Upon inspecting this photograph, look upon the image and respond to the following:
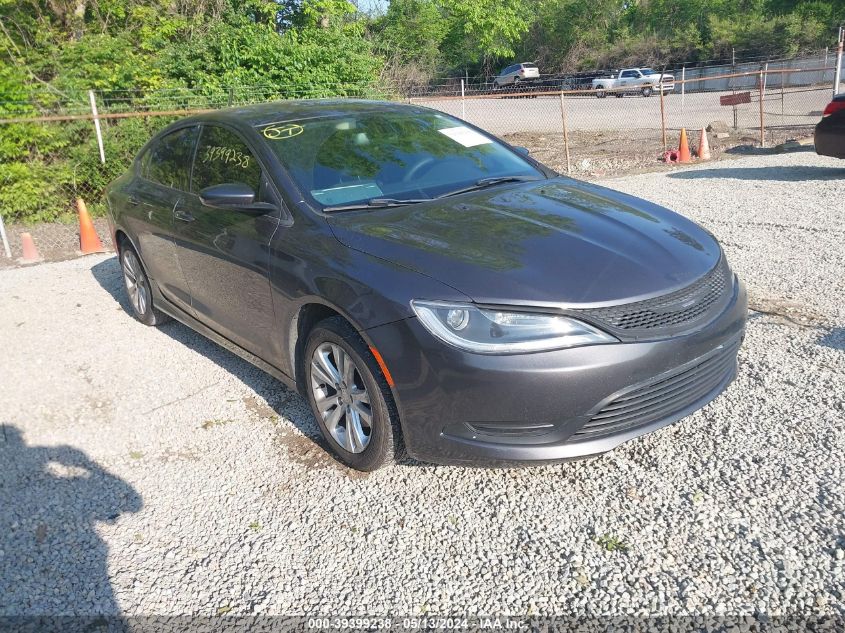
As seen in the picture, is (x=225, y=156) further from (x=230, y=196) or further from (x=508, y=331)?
(x=508, y=331)

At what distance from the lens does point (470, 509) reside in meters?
3.15

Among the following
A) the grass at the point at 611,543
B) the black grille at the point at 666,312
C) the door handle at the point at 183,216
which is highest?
the door handle at the point at 183,216

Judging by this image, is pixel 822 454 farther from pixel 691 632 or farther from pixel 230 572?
pixel 230 572

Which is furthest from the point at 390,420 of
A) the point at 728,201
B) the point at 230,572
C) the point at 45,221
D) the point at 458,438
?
the point at 45,221

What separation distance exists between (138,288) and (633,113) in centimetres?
2425

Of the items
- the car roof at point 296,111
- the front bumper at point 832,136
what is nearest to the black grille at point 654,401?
the car roof at point 296,111

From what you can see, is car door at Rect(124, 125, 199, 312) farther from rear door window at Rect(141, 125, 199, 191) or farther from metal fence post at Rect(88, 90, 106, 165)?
metal fence post at Rect(88, 90, 106, 165)

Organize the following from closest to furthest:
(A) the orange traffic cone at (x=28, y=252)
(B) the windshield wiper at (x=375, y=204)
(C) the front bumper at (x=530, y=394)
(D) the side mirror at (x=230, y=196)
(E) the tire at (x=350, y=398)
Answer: (C) the front bumper at (x=530, y=394) → (E) the tire at (x=350, y=398) → (B) the windshield wiper at (x=375, y=204) → (D) the side mirror at (x=230, y=196) → (A) the orange traffic cone at (x=28, y=252)

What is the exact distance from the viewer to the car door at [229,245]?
12.5 feet

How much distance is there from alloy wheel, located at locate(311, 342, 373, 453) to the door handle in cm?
159

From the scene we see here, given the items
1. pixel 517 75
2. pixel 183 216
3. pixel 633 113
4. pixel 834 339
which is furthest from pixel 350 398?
pixel 517 75

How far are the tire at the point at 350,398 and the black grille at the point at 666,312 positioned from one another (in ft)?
3.14

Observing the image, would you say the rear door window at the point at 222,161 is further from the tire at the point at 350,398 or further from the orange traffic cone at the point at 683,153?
the orange traffic cone at the point at 683,153

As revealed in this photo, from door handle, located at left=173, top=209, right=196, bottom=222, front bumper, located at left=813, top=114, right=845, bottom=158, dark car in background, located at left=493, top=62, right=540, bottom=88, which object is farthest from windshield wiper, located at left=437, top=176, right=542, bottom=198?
dark car in background, located at left=493, top=62, right=540, bottom=88
